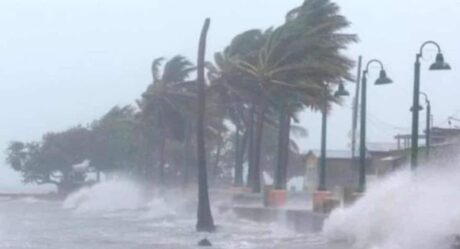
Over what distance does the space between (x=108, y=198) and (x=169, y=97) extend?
494 inches

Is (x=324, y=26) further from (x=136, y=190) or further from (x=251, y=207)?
(x=136, y=190)

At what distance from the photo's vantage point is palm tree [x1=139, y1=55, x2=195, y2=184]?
268 feet

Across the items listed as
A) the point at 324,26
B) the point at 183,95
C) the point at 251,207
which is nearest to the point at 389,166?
the point at 251,207

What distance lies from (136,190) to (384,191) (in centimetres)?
6568

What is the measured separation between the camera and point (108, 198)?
9188 centimetres

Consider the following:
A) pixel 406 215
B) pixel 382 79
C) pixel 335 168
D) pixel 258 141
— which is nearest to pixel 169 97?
pixel 335 168

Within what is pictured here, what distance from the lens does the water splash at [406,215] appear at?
74.2 ft

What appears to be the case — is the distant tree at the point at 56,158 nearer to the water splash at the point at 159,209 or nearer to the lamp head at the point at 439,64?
the water splash at the point at 159,209

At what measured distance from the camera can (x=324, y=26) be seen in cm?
5628

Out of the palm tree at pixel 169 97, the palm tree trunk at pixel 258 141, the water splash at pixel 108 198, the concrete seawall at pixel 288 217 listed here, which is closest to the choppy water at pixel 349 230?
the concrete seawall at pixel 288 217

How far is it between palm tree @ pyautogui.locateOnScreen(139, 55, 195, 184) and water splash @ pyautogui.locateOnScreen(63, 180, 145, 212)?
16.7ft

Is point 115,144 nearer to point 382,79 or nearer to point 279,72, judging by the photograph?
point 279,72

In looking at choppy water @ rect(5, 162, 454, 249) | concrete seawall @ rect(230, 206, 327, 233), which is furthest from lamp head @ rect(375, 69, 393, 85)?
concrete seawall @ rect(230, 206, 327, 233)

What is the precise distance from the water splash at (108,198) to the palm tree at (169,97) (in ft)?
16.7
